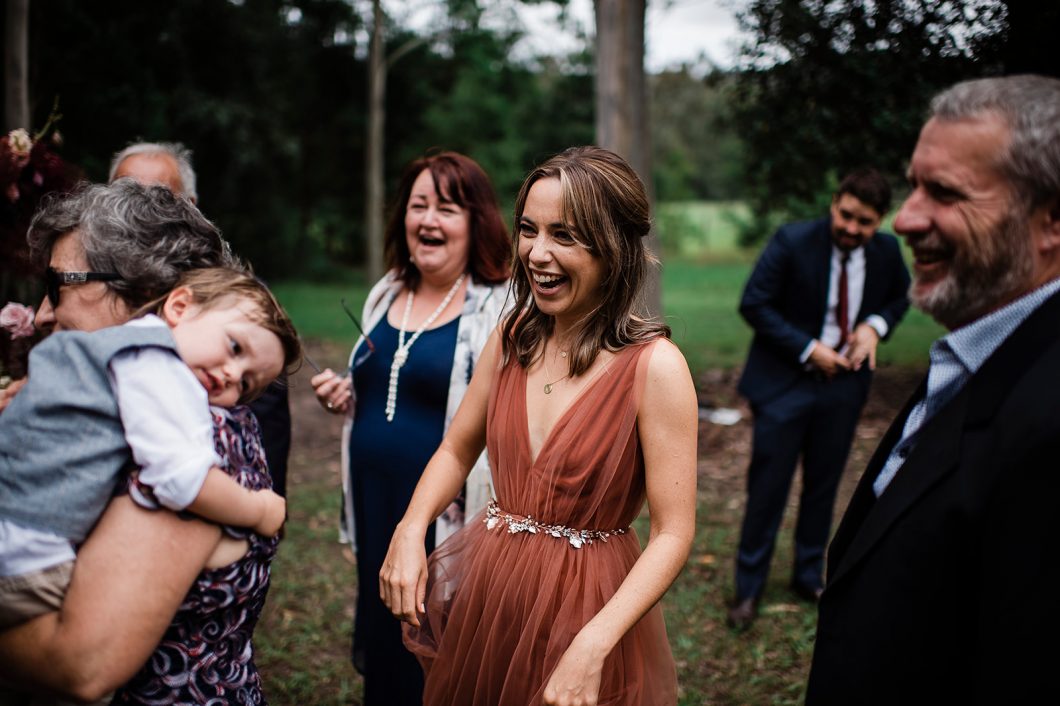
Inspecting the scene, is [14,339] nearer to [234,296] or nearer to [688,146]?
[234,296]

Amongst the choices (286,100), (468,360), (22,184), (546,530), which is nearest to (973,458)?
(546,530)

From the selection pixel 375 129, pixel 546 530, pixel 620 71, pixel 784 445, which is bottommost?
pixel 784 445

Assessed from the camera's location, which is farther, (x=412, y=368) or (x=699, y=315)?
(x=699, y=315)

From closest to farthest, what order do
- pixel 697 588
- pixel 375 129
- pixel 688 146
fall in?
pixel 697 588, pixel 375 129, pixel 688 146

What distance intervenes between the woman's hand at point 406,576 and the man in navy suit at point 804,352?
10.4ft

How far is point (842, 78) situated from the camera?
337 inches

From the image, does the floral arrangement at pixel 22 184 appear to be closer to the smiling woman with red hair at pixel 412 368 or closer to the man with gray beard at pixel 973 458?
the smiling woman with red hair at pixel 412 368

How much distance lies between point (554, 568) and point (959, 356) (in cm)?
120

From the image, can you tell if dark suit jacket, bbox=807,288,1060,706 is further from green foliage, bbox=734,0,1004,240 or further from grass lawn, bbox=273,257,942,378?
green foliage, bbox=734,0,1004,240

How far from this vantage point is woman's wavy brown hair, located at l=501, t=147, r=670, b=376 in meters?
2.34

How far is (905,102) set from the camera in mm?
8430

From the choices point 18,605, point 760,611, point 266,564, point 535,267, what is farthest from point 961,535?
point 760,611

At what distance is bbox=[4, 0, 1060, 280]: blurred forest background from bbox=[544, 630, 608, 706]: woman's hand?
66.3 inches

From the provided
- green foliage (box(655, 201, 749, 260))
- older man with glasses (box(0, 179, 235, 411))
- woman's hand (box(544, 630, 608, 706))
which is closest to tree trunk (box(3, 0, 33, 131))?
older man with glasses (box(0, 179, 235, 411))
